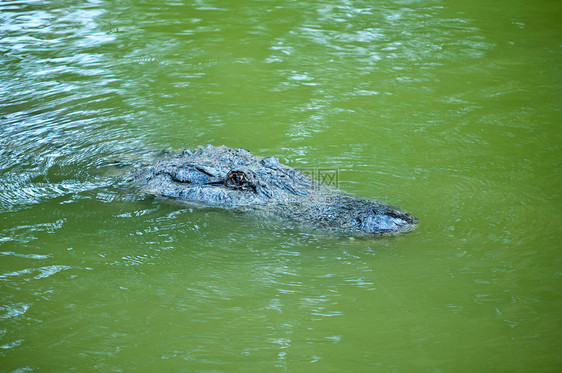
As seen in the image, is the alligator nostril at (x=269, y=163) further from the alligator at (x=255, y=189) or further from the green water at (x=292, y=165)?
the green water at (x=292, y=165)

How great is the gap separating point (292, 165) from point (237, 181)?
99 centimetres

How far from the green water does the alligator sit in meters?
0.17

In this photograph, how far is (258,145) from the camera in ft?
21.9

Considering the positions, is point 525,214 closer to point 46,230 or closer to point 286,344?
point 286,344

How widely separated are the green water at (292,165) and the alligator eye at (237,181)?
30 centimetres

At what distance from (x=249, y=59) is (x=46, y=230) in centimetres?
487

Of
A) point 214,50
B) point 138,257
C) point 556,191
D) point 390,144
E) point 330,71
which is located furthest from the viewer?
point 214,50

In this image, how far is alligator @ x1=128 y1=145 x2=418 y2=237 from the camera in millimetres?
4934

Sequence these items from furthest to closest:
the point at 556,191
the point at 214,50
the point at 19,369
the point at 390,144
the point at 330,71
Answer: the point at 214,50, the point at 330,71, the point at 390,144, the point at 556,191, the point at 19,369

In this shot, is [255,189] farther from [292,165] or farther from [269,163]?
[292,165]

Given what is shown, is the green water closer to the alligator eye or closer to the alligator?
the alligator

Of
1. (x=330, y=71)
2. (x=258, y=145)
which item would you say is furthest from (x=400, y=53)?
(x=258, y=145)

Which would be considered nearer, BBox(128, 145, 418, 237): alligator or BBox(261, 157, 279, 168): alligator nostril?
BBox(128, 145, 418, 237): alligator

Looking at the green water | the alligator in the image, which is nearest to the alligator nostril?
the alligator
